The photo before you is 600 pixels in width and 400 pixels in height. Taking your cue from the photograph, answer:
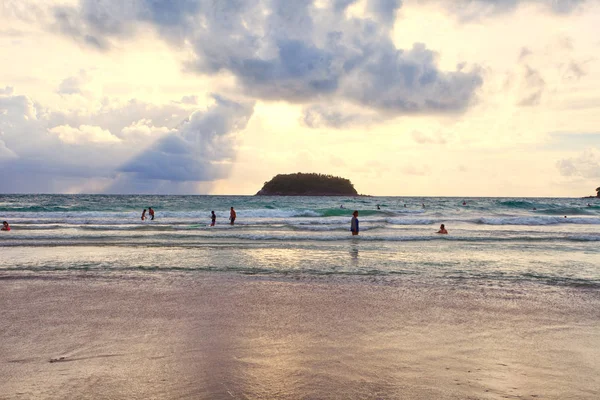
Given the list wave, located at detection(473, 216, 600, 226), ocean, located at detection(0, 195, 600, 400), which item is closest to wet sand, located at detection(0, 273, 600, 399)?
ocean, located at detection(0, 195, 600, 400)

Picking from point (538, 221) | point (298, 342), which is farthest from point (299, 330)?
point (538, 221)

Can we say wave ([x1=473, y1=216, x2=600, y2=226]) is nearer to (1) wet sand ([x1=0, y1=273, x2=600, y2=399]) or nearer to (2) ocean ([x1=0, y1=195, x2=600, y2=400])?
(2) ocean ([x1=0, y1=195, x2=600, y2=400])

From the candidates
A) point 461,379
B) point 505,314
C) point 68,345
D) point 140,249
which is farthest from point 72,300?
point 140,249

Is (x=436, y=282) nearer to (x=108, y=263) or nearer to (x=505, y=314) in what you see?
(x=505, y=314)

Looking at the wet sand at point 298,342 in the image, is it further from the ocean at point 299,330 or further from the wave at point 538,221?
the wave at point 538,221

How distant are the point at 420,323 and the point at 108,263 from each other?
36.2 ft

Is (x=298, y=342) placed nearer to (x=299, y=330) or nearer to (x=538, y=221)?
(x=299, y=330)

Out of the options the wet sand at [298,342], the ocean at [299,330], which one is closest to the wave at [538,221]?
the ocean at [299,330]

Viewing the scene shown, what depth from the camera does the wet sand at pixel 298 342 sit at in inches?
193

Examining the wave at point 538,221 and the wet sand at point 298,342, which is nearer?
the wet sand at point 298,342

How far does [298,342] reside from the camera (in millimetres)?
6488

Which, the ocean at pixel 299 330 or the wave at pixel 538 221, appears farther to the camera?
the wave at pixel 538 221

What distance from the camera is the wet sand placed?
491 centimetres

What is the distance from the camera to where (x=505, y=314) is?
8.26 metres
